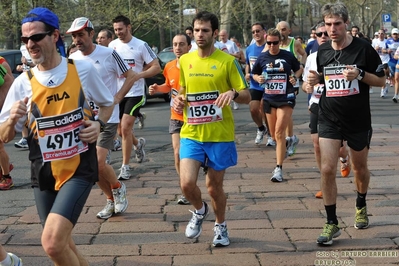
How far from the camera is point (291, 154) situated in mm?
10812

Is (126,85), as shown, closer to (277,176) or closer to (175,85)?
(175,85)

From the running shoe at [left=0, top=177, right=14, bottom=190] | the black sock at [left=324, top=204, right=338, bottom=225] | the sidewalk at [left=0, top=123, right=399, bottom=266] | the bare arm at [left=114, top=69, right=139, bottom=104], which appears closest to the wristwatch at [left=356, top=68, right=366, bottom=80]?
the black sock at [left=324, top=204, right=338, bottom=225]

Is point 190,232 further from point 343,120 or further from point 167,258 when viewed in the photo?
point 343,120

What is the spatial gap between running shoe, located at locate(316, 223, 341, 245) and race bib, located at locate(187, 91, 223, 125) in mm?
1262

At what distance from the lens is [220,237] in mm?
5930

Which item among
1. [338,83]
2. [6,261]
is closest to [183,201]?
[338,83]

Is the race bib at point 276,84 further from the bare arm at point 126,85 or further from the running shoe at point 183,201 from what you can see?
the bare arm at point 126,85

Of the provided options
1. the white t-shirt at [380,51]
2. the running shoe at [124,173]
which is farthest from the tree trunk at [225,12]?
the running shoe at [124,173]

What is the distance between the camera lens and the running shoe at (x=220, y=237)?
591 cm

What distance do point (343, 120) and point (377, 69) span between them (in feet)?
1.69

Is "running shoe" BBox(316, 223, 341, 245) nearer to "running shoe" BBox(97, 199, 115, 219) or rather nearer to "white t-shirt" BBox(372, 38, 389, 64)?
"running shoe" BBox(97, 199, 115, 219)

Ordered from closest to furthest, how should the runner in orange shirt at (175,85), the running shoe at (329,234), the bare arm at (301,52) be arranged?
the running shoe at (329,234)
the runner in orange shirt at (175,85)
the bare arm at (301,52)

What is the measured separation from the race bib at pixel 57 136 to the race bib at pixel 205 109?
5.54 ft

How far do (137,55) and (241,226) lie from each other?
382 cm
